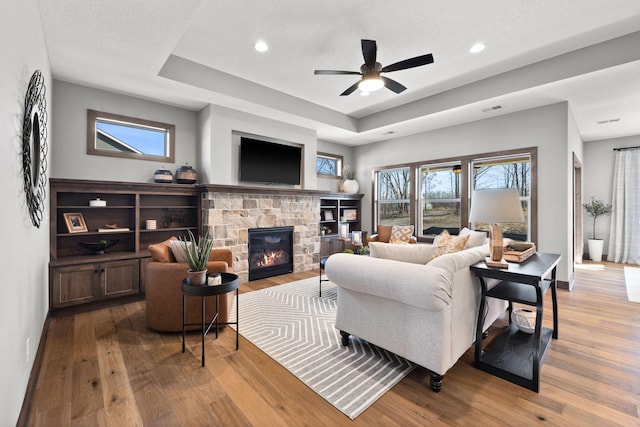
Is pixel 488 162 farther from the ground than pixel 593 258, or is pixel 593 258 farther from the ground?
pixel 488 162

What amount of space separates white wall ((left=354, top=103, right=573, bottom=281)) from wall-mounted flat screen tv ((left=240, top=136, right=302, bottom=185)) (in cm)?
277

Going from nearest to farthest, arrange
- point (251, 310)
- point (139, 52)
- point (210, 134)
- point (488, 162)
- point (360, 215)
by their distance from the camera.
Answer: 1. point (139, 52)
2. point (251, 310)
3. point (210, 134)
4. point (488, 162)
5. point (360, 215)

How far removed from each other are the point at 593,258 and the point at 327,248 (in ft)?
19.2

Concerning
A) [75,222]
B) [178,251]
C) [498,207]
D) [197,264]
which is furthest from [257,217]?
[498,207]

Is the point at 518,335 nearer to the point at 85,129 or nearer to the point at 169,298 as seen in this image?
the point at 169,298

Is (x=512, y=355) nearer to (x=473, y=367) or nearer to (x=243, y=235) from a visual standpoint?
(x=473, y=367)

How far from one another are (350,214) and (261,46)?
14.7 feet

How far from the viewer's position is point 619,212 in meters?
6.21

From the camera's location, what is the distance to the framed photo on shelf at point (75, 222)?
3.68 m

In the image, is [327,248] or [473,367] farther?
[327,248]

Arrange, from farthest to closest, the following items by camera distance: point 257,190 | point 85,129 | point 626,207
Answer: point 626,207, point 257,190, point 85,129

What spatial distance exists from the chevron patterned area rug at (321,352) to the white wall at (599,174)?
6664mm

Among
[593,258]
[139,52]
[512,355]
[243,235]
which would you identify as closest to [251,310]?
[243,235]

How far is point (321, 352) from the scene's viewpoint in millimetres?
2482
